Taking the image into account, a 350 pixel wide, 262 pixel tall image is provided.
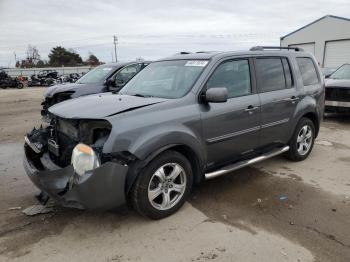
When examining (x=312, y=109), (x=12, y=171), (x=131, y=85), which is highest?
(x=131, y=85)

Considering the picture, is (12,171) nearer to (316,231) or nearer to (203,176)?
(203,176)

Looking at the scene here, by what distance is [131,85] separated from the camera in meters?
5.10

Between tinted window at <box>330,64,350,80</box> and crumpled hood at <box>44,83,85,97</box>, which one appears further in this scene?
tinted window at <box>330,64,350,80</box>

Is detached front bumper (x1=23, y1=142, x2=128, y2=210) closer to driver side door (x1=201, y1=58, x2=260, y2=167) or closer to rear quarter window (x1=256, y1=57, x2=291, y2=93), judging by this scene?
driver side door (x1=201, y1=58, x2=260, y2=167)

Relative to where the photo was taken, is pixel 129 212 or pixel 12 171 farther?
pixel 12 171

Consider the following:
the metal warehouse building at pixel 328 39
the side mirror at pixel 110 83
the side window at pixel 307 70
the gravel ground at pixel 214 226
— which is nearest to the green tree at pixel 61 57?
the metal warehouse building at pixel 328 39

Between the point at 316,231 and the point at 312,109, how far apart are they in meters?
2.74

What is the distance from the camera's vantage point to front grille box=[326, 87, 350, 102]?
30.2 feet

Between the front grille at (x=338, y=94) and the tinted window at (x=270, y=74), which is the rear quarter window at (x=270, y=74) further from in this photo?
the front grille at (x=338, y=94)

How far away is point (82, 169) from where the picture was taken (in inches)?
136

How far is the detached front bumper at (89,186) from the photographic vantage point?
337 centimetres

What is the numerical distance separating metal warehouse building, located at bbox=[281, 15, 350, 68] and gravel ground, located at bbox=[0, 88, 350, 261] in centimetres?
2552

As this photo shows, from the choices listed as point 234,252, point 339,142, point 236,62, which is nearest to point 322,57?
point 339,142

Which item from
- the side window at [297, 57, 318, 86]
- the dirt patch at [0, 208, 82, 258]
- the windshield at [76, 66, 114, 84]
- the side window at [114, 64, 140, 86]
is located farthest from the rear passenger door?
the windshield at [76, 66, 114, 84]
